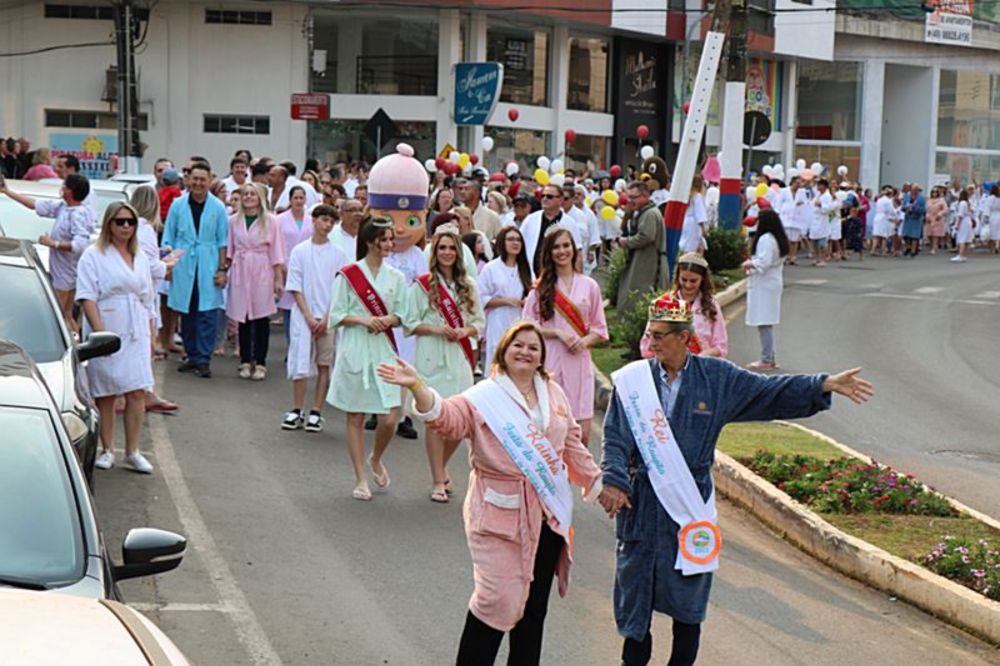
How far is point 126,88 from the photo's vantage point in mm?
31141

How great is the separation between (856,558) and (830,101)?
168 feet

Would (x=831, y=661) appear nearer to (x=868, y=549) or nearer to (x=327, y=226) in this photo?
(x=868, y=549)

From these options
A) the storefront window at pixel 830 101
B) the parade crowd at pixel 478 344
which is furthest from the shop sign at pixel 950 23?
the parade crowd at pixel 478 344

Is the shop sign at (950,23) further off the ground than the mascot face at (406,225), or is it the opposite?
the shop sign at (950,23)

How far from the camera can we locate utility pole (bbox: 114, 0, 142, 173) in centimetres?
3038

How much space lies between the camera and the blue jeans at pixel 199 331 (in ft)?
50.5

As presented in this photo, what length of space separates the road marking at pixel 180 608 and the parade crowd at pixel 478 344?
144cm

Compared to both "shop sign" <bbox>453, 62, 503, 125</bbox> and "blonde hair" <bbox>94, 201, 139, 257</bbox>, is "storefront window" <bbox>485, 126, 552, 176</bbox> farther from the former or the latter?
"blonde hair" <bbox>94, 201, 139, 257</bbox>

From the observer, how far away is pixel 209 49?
39.7m

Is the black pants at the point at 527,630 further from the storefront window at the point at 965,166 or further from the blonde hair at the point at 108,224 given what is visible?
the storefront window at the point at 965,166

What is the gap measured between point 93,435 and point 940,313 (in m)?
19.1

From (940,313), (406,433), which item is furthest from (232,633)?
(940,313)

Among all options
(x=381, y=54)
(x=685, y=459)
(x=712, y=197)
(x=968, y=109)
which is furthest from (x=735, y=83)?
(x=968, y=109)

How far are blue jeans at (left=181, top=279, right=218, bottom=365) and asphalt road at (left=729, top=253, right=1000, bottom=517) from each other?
19.3ft
